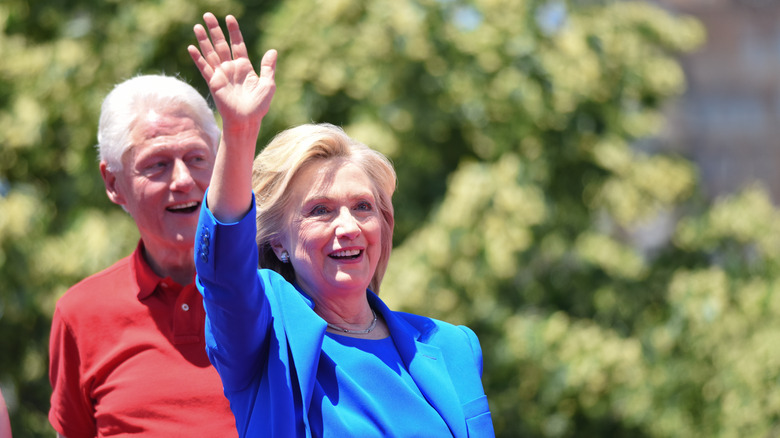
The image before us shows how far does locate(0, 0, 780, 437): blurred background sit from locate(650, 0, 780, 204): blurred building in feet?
33.8

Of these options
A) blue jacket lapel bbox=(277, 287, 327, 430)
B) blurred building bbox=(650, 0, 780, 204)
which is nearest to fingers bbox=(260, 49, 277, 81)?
blue jacket lapel bbox=(277, 287, 327, 430)

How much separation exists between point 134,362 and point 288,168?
646mm

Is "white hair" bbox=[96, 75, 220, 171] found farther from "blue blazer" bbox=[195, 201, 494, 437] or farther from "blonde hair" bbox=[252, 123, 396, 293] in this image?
"blue blazer" bbox=[195, 201, 494, 437]

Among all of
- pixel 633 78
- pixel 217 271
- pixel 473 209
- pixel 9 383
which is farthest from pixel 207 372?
pixel 633 78

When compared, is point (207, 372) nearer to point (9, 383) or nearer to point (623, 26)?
point (9, 383)

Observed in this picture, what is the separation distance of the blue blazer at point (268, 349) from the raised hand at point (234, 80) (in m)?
0.17

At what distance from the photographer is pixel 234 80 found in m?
1.68

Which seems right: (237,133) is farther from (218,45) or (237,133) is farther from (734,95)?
(734,95)

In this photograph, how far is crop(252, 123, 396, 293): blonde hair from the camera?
6.23 feet

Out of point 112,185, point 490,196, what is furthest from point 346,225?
point 490,196

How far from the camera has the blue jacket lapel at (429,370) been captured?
1.88 meters

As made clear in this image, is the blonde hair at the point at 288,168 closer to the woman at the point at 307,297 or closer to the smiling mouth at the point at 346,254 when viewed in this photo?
the woman at the point at 307,297

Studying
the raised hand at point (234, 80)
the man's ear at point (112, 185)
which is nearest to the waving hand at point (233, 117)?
the raised hand at point (234, 80)

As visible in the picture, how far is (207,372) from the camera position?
2.15 meters
